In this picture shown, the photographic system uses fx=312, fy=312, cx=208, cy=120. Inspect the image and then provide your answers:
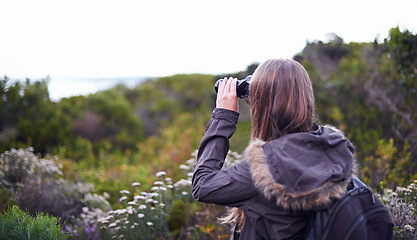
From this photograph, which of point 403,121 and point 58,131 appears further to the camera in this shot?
point 58,131

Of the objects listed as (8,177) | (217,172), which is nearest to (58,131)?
(8,177)

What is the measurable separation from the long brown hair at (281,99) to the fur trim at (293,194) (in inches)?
8.7

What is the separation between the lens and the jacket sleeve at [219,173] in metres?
1.36

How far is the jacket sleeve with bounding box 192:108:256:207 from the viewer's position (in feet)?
4.47

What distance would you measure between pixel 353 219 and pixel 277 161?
39 cm

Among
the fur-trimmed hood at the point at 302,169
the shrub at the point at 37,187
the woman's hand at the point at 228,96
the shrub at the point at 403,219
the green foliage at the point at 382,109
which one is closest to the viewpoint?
the fur-trimmed hood at the point at 302,169

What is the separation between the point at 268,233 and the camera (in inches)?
53.5

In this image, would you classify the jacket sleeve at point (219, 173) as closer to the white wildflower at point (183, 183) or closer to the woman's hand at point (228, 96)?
the woman's hand at point (228, 96)

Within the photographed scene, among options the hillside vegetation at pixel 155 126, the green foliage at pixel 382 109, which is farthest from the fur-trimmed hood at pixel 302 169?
the green foliage at pixel 382 109

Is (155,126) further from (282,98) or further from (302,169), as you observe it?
(302,169)

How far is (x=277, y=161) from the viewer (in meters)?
1.28

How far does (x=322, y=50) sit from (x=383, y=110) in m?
5.67

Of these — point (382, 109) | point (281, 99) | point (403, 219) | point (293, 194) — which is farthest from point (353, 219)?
point (382, 109)

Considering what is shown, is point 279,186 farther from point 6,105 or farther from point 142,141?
point 142,141
